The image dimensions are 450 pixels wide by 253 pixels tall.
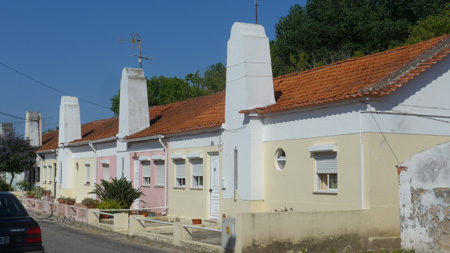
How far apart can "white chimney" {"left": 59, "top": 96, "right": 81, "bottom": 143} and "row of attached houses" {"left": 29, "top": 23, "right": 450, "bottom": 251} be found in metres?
11.3

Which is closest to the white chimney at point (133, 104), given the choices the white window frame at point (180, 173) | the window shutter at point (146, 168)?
the window shutter at point (146, 168)

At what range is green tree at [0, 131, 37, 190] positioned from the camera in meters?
39.5

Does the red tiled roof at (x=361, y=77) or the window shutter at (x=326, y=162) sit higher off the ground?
the red tiled roof at (x=361, y=77)

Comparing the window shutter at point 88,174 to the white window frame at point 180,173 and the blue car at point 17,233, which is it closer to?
the white window frame at point 180,173

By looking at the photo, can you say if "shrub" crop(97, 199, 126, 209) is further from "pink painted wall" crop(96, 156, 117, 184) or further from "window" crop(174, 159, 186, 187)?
"pink painted wall" crop(96, 156, 117, 184)

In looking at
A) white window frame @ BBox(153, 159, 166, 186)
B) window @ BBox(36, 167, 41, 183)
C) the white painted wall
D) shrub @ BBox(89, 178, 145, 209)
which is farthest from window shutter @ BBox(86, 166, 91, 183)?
window @ BBox(36, 167, 41, 183)

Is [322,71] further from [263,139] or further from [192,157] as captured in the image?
[192,157]

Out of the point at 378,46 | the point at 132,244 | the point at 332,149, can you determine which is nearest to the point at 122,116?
the point at 132,244

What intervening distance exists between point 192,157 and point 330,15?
1025 inches

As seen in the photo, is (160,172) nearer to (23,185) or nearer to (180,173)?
(180,173)

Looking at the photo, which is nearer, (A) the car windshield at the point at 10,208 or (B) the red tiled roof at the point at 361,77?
(A) the car windshield at the point at 10,208

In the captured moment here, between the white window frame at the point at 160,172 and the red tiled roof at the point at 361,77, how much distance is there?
654 centimetres

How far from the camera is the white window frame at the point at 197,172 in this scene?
2092 cm

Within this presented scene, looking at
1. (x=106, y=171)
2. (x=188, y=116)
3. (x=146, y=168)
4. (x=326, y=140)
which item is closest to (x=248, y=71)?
(x=326, y=140)
